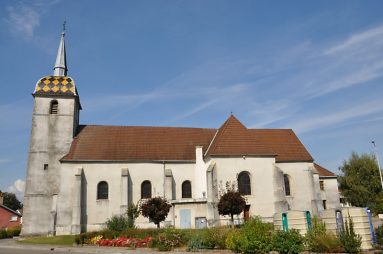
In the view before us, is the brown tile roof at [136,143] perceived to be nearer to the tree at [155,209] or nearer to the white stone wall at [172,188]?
the white stone wall at [172,188]

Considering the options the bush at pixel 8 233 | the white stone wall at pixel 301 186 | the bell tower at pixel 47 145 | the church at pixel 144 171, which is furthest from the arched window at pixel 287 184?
the bush at pixel 8 233

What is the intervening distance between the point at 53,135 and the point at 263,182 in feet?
68.6

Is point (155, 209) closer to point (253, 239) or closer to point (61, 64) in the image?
point (253, 239)

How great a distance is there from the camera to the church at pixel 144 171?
3044 cm

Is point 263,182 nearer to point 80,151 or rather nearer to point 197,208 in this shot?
point 197,208

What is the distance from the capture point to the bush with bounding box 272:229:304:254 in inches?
529

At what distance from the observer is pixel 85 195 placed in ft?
104

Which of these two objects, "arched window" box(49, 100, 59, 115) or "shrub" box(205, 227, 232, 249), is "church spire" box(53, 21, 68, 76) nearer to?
"arched window" box(49, 100, 59, 115)

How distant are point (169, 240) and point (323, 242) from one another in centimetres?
803

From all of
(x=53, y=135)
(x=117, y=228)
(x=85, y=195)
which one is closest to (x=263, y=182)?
(x=117, y=228)

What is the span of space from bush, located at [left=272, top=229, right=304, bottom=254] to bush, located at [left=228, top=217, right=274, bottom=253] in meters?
0.35

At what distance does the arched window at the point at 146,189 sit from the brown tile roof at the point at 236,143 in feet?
22.4

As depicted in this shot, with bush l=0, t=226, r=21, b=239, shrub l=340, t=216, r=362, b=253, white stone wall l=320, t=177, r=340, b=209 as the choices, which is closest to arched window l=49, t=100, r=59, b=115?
bush l=0, t=226, r=21, b=239

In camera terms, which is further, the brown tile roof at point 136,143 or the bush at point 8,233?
the bush at point 8,233
